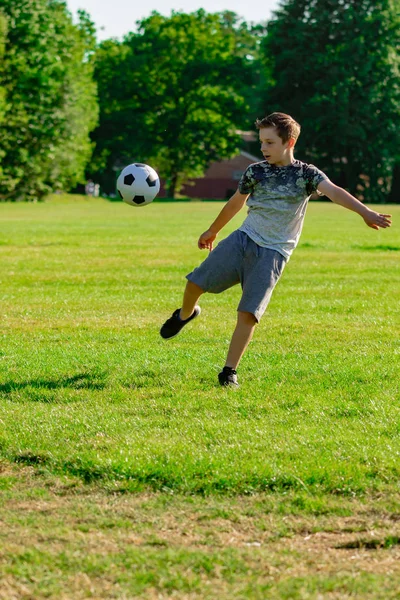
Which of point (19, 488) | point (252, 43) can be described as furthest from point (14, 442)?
point (252, 43)

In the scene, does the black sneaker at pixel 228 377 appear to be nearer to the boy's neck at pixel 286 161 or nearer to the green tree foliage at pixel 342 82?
the boy's neck at pixel 286 161

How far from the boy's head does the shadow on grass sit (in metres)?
2.02

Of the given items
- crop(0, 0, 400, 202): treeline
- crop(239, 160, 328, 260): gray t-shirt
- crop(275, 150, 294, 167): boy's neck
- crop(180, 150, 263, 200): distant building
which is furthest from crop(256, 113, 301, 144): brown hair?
crop(180, 150, 263, 200): distant building

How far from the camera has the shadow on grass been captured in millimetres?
6260

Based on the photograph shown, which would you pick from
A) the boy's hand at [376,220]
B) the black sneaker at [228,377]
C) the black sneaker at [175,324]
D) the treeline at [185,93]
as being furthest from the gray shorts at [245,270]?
the treeline at [185,93]

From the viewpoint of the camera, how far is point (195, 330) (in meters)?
9.18

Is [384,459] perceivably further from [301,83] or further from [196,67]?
[196,67]

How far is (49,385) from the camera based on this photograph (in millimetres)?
6535

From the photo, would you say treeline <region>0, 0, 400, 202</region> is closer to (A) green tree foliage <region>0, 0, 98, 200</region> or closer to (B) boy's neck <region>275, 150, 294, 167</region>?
(A) green tree foliage <region>0, 0, 98, 200</region>

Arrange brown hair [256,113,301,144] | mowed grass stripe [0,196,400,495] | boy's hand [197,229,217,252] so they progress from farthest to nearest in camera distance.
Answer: boy's hand [197,229,217,252], brown hair [256,113,301,144], mowed grass stripe [0,196,400,495]

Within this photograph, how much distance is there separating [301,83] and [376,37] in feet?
22.1

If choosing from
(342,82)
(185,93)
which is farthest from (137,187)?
(185,93)

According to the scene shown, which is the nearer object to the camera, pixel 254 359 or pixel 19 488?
pixel 19 488

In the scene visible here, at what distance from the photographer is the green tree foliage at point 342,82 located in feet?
230
